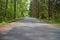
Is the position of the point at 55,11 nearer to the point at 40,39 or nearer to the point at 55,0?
the point at 55,0

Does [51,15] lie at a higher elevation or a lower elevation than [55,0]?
lower

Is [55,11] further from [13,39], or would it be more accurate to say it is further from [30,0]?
[30,0]

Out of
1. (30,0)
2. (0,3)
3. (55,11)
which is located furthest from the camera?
(30,0)

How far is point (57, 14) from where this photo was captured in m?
29.6

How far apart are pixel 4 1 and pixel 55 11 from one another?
9.00 meters

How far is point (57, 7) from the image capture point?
3028cm

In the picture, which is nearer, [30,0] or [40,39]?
[40,39]

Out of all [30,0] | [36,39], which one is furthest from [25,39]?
[30,0]

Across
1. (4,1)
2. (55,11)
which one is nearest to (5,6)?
(4,1)

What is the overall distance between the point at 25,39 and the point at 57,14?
70.4 feet

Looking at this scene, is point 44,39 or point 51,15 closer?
point 44,39

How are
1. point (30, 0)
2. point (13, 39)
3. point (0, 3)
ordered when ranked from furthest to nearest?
1. point (30, 0)
2. point (0, 3)
3. point (13, 39)

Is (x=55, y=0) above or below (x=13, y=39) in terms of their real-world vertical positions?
above

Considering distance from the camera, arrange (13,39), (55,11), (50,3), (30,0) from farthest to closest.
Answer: (30,0) → (50,3) → (55,11) → (13,39)
